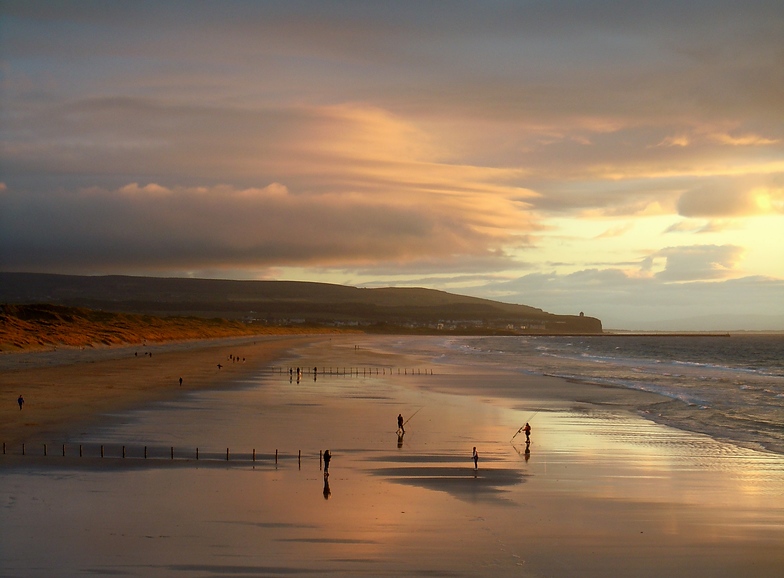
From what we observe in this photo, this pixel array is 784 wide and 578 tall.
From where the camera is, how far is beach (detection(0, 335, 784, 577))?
718 inches

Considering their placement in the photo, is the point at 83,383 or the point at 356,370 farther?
the point at 356,370

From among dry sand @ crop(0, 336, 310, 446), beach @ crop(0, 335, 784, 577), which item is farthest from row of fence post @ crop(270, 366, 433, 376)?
beach @ crop(0, 335, 784, 577)

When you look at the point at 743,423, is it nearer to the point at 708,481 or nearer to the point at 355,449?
the point at 708,481

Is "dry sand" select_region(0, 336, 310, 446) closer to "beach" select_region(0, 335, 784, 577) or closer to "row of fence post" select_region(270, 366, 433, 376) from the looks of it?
"beach" select_region(0, 335, 784, 577)

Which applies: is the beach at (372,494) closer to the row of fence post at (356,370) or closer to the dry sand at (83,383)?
the dry sand at (83,383)

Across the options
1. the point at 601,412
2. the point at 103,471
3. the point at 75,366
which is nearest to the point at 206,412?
the point at 103,471

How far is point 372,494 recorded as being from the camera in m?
24.5

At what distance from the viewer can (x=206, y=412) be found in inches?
1770

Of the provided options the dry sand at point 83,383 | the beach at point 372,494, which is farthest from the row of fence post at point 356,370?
the beach at point 372,494

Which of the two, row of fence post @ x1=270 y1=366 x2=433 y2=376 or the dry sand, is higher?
the dry sand

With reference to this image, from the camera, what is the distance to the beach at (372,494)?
18.2 metres

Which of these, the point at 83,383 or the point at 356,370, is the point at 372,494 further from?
the point at 356,370

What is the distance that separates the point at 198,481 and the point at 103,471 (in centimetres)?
373

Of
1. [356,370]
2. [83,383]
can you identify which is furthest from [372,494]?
[356,370]
